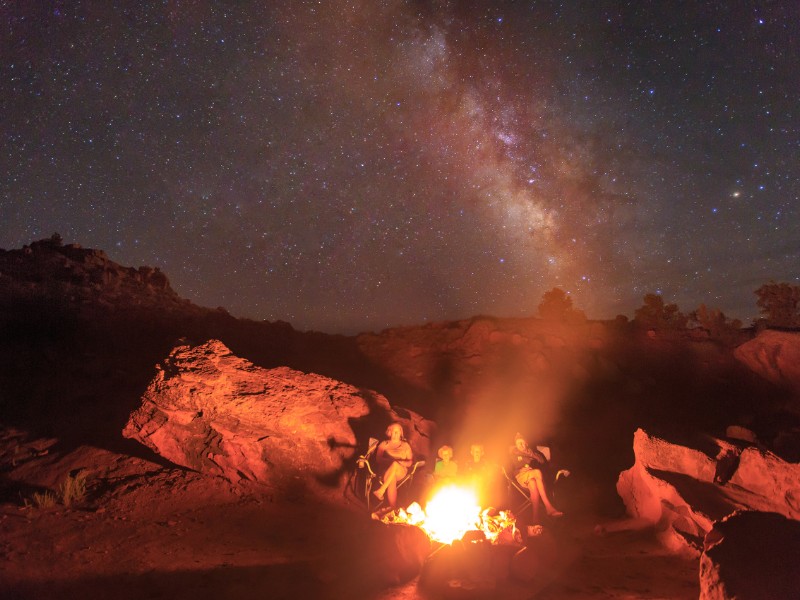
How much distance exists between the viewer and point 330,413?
9.84 m

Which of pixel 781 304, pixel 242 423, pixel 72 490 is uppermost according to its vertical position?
pixel 781 304

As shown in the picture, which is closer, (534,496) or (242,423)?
(534,496)

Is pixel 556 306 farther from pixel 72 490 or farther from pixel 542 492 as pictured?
pixel 72 490

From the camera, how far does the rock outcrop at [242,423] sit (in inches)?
350

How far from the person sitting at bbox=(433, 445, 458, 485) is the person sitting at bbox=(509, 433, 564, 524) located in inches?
52.4

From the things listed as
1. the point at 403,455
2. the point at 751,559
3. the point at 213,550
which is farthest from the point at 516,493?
the point at 213,550

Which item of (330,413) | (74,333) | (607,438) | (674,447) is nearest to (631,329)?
(607,438)

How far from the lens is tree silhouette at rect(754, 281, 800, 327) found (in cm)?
2611

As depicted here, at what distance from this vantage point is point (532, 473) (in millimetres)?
8648

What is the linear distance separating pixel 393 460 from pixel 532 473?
9.14 ft

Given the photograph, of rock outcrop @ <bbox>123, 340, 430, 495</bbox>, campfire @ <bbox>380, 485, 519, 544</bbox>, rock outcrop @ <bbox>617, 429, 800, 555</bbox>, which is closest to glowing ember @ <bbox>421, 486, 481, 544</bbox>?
campfire @ <bbox>380, 485, 519, 544</bbox>

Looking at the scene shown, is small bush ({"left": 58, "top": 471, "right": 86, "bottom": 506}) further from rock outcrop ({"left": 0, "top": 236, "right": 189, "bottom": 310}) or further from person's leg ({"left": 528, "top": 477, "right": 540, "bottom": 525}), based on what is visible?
rock outcrop ({"left": 0, "top": 236, "right": 189, "bottom": 310})

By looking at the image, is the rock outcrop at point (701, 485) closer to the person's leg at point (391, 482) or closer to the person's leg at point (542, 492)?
the person's leg at point (542, 492)

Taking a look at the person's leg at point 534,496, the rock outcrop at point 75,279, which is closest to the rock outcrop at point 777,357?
the person's leg at point 534,496
